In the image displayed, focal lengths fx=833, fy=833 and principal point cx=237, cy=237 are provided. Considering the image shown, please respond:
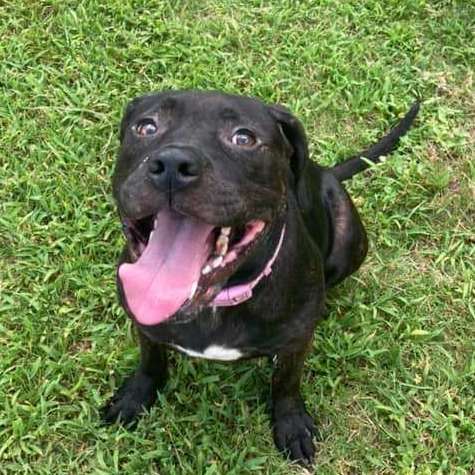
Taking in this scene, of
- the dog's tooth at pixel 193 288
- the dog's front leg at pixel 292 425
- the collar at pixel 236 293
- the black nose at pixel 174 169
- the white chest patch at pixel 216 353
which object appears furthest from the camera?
the dog's front leg at pixel 292 425

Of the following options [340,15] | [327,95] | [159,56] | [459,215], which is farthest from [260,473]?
[340,15]

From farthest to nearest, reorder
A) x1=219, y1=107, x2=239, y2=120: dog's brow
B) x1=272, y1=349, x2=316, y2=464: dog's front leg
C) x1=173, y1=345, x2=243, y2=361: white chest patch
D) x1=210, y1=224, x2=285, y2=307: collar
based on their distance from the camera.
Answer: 1. x1=272, y1=349, x2=316, y2=464: dog's front leg
2. x1=173, y1=345, x2=243, y2=361: white chest patch
3. x1=210, y1=224, x2=285, y2=307: collar
4. x1=219, y1=107, x2=239, y2=120: dog's brow

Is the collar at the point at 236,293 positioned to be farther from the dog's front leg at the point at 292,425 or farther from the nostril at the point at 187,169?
the dog's front leg at the point at 292,425

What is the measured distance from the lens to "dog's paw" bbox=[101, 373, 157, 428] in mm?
3393

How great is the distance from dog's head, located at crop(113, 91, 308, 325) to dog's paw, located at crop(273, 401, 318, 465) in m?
1.02

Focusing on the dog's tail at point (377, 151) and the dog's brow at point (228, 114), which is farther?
the dog's tail at point (377, 151)

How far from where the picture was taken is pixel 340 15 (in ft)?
15.8

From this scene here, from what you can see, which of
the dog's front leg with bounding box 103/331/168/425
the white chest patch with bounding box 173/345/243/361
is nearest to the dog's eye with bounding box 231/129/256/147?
the white chest patch with bounding box 173/345/243/361

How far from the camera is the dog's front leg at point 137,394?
3.38 metres

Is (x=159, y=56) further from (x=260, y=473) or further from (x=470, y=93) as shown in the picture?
(x=260, y=473)

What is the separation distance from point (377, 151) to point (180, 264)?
1.89 metres

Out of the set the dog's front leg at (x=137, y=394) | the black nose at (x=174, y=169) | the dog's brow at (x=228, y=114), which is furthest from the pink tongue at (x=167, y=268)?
the dog's front leg at (x=137, y=394)

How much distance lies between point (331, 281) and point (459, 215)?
0.91 metres

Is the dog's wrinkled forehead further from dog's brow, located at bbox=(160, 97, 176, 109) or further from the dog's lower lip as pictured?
the dog's lower lip
